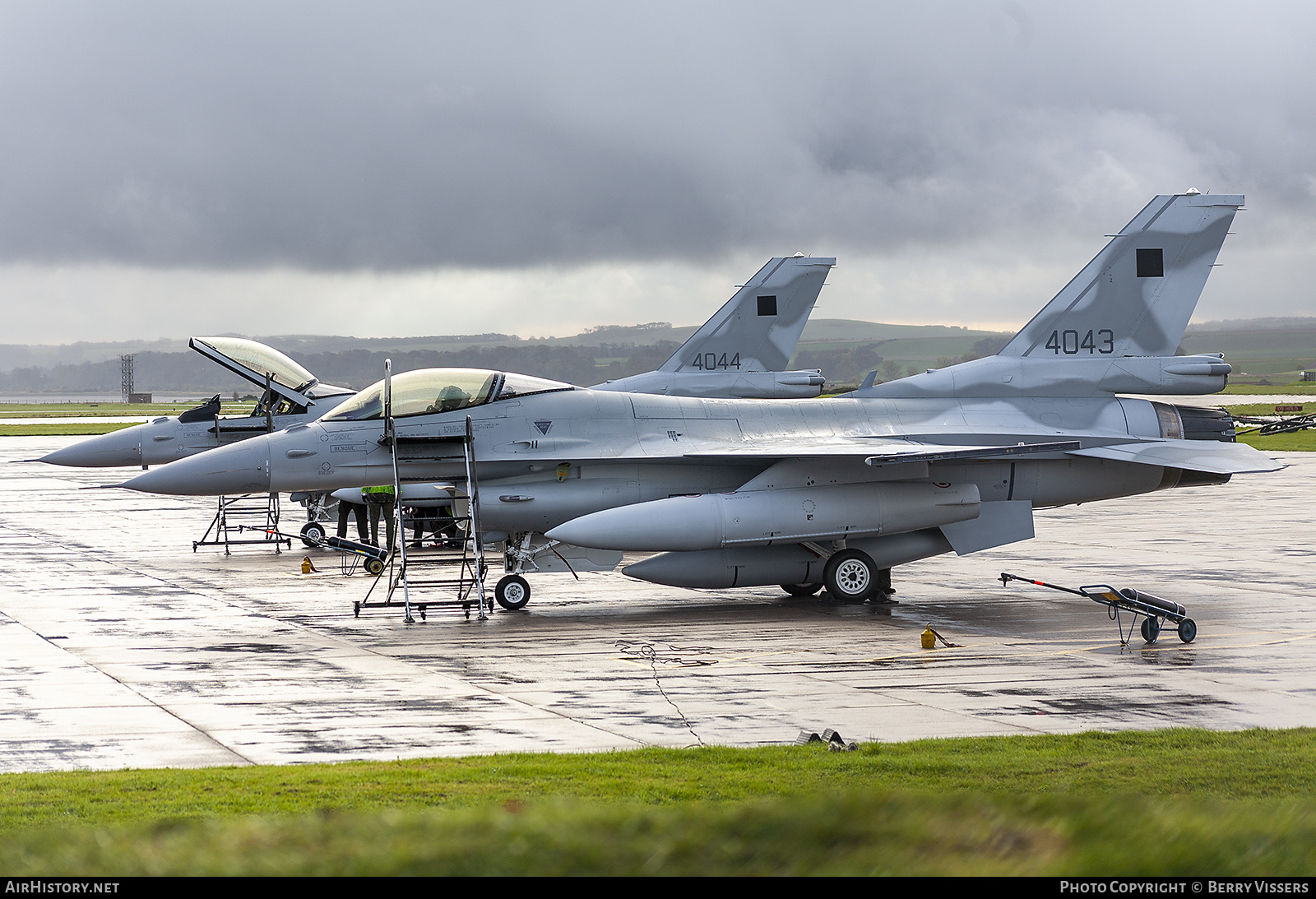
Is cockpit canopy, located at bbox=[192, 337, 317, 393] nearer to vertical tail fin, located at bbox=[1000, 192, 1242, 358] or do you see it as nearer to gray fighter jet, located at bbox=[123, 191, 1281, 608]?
gray fighter jet, located at bbox=[123, 191, 1281, 608]

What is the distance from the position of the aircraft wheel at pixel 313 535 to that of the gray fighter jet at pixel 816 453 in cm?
645

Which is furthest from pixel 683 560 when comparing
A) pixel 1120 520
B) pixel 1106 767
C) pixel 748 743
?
pixel 1120 520

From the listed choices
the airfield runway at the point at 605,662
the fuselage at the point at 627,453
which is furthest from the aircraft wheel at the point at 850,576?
the fuselage at the point at 627,453

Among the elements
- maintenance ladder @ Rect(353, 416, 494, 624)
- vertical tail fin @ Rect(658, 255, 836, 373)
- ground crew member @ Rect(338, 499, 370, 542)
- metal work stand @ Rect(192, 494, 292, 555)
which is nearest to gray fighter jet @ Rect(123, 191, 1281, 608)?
maintenance ladder @ Rect(353, 416, 494, 624)

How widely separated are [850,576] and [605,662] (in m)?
4.97

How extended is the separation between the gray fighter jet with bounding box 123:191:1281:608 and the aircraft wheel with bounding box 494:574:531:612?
24 millimetres

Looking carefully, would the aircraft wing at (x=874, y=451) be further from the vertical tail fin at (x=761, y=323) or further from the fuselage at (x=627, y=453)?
the vertical tail fin at (x=761, y=323)

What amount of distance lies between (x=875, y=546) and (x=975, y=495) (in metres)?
1.50

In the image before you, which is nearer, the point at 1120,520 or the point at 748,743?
the point at 748,743

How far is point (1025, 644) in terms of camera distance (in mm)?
12844

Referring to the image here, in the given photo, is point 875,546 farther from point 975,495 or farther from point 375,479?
point 375,479

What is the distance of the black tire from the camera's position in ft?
74.4
